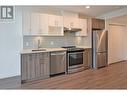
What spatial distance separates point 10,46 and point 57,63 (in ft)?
5.62

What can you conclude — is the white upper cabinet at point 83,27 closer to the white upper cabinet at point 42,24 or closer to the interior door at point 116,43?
the white upper cabinet at point 42,24

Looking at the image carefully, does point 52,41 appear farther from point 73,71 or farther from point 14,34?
point 14,34

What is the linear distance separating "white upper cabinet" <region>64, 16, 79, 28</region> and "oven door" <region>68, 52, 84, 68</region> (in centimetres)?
101

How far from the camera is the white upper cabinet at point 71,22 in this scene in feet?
21.7

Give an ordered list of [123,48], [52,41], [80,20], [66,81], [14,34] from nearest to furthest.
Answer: [14,34] → [66,81] → [52,41] → [80,20] → [123,48]

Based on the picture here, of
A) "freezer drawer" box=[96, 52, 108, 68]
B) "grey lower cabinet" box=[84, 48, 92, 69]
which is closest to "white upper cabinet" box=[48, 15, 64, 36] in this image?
"grey lower cabinet" box=[84, 48, 92, 69]

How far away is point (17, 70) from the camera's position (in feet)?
16.7

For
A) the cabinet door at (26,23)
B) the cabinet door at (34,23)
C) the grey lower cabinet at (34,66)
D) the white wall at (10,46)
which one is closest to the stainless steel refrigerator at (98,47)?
the grey lower cabinet at (34,66)

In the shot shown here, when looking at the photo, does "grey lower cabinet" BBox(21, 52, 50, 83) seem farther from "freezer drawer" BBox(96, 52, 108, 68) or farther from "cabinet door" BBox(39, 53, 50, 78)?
"freezer drawer" BBox(96, 52, 108, 68)

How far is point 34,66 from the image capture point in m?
5.30

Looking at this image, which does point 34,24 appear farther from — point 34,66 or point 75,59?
point 75,59

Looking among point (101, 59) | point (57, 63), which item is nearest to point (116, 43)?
point (101, 59)
